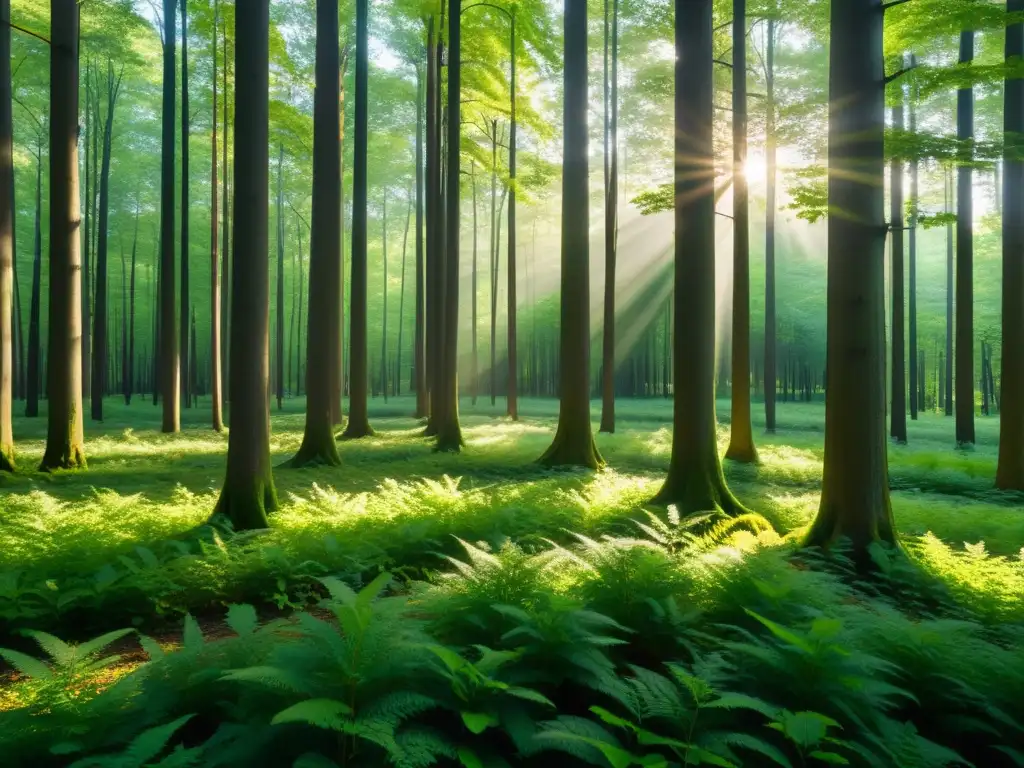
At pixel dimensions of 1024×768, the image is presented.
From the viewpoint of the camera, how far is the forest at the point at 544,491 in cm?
262

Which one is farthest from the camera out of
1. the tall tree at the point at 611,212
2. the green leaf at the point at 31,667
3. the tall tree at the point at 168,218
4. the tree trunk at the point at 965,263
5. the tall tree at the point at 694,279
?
the tall tree at the point at 611,212

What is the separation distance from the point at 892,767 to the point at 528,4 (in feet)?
56.5

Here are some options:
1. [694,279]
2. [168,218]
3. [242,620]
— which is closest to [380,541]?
[242,620]

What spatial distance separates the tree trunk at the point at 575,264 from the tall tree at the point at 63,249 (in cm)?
844

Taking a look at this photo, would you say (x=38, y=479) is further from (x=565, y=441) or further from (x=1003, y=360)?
(x=1003, y=360)

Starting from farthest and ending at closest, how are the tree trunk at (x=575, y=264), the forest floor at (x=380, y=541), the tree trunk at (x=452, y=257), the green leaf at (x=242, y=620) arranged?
the tree trunk at (x=452, y=257), the tree trunk at (x=575, y=264), the forest floor at (x=380, y=541), the green leaf at (x=242, y=620)

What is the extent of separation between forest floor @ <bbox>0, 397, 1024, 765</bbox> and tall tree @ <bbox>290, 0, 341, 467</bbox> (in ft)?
2.49

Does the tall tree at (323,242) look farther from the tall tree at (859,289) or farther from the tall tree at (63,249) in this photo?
the tall tree at (859,289)

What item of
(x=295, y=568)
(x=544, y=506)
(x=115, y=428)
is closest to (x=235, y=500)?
(x=295, y=568)

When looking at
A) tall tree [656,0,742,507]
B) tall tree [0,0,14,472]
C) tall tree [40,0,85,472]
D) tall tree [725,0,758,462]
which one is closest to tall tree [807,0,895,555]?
tall tree [656,0,742,507]

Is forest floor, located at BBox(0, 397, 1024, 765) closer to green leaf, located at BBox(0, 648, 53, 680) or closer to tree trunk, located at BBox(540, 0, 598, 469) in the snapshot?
green leaf, located at BBox(0, 648, 53, 680)

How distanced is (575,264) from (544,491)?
5206 millimetres

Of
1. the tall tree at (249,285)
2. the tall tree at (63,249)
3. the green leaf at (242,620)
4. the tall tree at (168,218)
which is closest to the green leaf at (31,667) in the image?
the green leaf at (242,620)

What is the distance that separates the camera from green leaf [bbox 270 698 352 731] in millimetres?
2086
